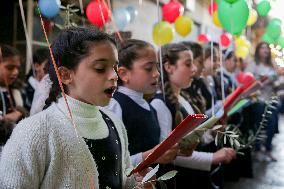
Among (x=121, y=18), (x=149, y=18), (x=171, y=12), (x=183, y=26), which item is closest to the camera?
(x=121, y=18)

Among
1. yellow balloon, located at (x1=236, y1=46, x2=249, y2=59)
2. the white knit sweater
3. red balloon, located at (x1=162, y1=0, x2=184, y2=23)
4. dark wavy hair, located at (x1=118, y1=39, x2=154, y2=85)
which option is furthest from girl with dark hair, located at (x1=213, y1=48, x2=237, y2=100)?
the white knit sweater

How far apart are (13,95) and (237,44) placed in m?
3.56

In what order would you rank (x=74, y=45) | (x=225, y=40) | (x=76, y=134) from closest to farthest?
(x=76, y=134), (x=74, y=45), (x=225, y=40)

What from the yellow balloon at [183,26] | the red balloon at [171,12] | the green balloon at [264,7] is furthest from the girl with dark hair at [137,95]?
the green balloon at [264,7]

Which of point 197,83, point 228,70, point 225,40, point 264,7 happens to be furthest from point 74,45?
point 225,40

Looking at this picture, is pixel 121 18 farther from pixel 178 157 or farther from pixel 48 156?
pixel 48 156

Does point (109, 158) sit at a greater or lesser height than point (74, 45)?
lesser

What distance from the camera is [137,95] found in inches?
80.3

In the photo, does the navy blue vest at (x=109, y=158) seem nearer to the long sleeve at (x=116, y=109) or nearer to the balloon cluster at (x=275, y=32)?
the long sleeve at (x=116, y=109)

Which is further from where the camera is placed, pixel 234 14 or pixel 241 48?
pixel 241 48

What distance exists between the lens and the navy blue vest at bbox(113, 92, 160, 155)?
6.41 ft

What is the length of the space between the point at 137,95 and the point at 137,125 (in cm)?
16

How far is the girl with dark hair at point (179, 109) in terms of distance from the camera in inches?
86.7

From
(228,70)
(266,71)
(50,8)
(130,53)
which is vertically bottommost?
(266,71)
